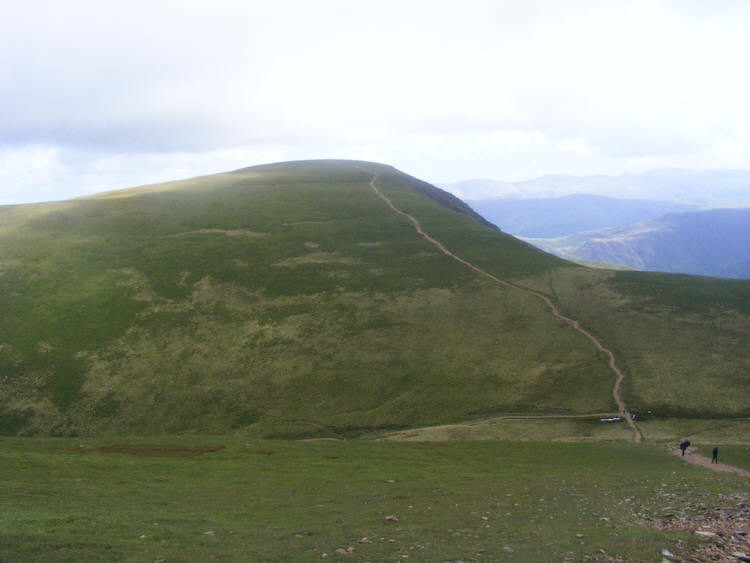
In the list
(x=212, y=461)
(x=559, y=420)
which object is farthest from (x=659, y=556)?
(x=559, y=420)

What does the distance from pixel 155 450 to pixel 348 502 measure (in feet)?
81.0

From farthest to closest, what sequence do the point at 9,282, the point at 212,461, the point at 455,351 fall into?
the point at 9,282, the point at 455,351, the point at 212,461

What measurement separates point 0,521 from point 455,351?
185ft

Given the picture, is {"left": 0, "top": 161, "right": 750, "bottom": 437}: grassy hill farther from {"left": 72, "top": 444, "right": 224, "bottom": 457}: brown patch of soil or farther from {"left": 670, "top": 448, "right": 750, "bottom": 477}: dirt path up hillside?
{"left": 670, "top": 448, "right": 750, "bottom": 477}: dirt path up hillside

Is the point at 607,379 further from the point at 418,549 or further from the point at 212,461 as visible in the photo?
the point at 418,549

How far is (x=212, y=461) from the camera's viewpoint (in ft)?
137

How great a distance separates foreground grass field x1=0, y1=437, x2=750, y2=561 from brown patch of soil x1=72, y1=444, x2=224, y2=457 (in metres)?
0.25

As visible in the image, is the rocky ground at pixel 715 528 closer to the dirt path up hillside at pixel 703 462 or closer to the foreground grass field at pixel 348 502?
the foreground grass field at pixel 348 502

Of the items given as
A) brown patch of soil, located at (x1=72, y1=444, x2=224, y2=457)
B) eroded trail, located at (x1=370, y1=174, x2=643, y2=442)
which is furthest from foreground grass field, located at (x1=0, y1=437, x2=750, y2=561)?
eroded trail, located at (x1=370, y1=174, x2=643, y2=442)

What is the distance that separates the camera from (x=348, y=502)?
28.3m

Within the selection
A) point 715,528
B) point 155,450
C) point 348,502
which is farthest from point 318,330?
point 715,528

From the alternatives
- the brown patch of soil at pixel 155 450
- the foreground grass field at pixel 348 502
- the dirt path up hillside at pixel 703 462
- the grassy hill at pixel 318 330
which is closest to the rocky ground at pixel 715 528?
the foreground grass field at pixel 348 502

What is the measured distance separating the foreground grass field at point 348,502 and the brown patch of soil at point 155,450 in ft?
0.84

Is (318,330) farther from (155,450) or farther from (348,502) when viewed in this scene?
(348,502)
